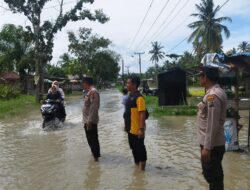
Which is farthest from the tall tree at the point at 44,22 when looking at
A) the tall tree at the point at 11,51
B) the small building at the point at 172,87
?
the tall tree at the point at 11,51

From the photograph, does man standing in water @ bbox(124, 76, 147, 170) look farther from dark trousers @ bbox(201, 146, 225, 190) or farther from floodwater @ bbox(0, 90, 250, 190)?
dark trousers @ bbox(201, 146, 225, 190)

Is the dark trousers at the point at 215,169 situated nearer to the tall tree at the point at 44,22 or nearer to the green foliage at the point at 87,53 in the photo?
the tall tree at the point at 44,22

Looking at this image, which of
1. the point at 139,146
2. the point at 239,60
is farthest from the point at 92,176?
the point at 239,60

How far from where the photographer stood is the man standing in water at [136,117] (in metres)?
7.45

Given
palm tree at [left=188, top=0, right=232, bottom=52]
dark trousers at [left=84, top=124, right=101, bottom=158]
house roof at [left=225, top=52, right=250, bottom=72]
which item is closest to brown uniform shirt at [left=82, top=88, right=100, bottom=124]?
dark trousers at [left=84, top=124, right=101, bottom=158]

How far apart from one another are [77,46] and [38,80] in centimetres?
3618

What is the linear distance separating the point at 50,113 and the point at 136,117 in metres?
7.40

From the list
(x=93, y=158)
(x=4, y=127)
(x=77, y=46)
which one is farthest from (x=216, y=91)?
(x=77, y=46)

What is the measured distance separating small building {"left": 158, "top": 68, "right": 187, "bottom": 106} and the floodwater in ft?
32.7

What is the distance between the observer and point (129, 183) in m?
6.97

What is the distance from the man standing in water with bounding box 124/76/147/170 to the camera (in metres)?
7.45

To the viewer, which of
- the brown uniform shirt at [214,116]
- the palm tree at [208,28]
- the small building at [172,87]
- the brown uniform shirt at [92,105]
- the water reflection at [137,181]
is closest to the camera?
the brown uniform shirt at [214,116]

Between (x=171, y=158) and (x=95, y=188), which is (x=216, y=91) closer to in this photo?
(x=95, y=188)

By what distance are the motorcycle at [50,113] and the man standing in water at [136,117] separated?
7.10 m
